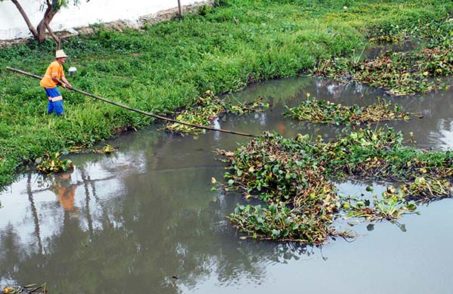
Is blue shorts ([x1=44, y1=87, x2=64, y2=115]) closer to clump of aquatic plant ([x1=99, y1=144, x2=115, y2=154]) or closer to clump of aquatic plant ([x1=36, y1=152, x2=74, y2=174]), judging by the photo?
clump of aquatic plant ([x1=99, y1=144, x2=115, y2=154])

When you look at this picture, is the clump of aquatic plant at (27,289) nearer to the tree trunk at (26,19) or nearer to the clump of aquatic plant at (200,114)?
the clump of aquatic plant at (200,114)

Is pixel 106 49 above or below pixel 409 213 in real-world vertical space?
above

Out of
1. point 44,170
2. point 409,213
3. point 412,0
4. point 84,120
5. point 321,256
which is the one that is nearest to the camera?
point 321,256

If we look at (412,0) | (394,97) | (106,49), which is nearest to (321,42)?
(394,97)

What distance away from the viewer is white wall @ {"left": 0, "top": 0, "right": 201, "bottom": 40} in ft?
43.9

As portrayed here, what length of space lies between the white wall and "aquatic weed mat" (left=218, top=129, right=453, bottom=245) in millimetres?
7006

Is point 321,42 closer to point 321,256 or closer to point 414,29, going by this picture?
point 414,29

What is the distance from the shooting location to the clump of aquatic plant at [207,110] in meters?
10.6

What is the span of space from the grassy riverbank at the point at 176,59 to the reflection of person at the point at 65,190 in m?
0.70

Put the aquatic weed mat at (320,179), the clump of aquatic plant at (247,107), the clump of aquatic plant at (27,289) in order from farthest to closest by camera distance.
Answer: the clump of aquatic plant at (247,107)
the aquatic weed mat at (320,179)
the clump of aquatic plant at (27,289)

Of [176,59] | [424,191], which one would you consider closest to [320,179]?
[424,191]

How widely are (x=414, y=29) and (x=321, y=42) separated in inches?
152

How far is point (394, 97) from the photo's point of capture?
40.4 feet

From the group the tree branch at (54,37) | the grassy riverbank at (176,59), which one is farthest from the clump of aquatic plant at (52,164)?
the tree branch at (54,37)
